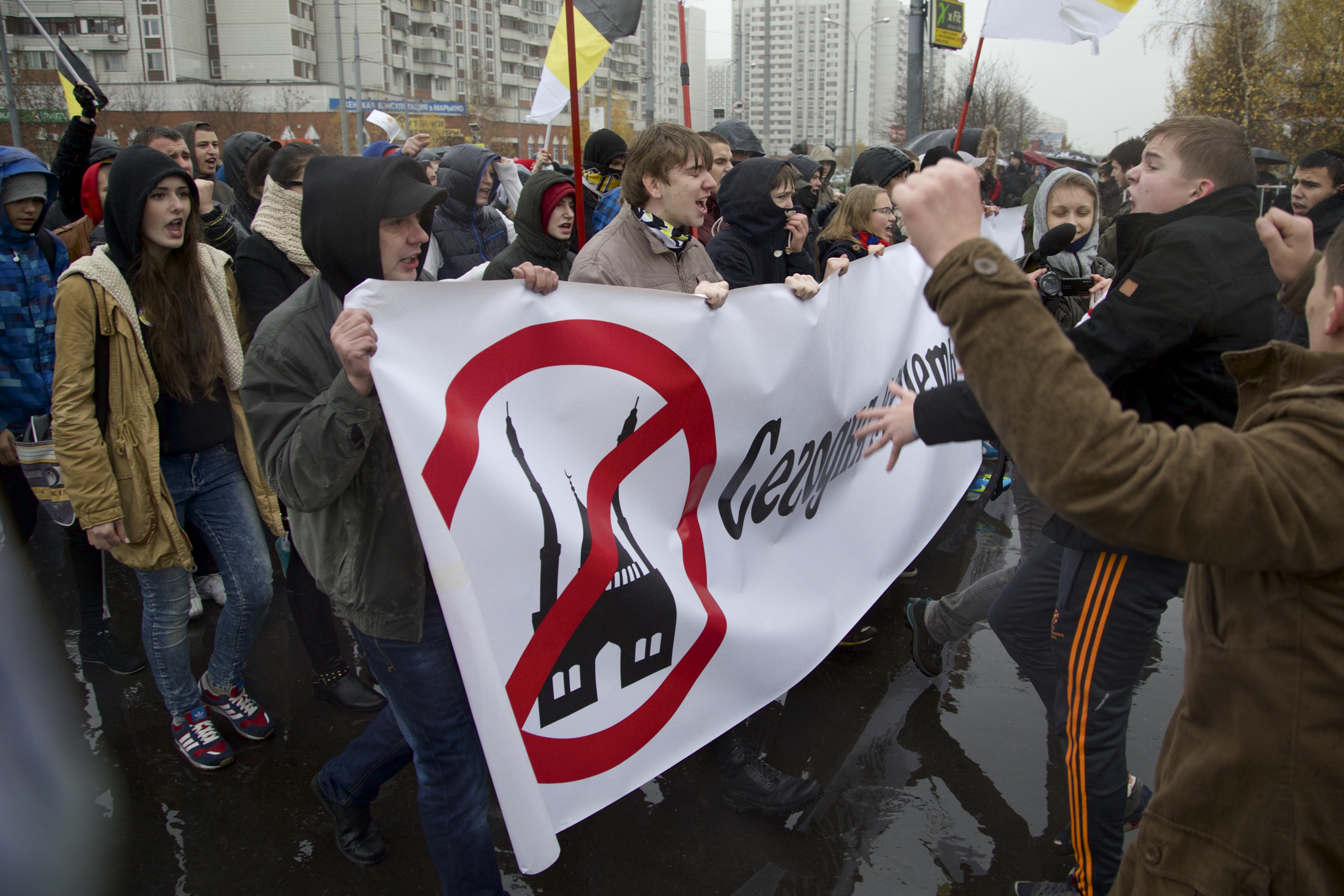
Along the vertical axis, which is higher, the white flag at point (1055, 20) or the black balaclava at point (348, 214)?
the white flag at point (1055, 20)

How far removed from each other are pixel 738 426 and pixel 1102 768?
1.33 metres

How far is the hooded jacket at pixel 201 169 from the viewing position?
224 inches

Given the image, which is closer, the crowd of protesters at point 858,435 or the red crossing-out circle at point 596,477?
the crowd of protesters at point 858,435

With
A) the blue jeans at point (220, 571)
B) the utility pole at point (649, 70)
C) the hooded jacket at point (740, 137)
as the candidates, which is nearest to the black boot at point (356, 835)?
the blue jeans at point (220, 571)

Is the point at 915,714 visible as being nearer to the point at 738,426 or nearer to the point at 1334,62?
the point at 738,426

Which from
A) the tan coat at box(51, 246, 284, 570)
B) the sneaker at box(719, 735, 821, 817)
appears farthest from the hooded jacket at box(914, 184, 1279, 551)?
the tan coat at box(51, 246, 284, 570)

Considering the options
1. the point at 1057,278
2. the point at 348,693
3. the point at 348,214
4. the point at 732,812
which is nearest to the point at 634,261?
the point at 348,214

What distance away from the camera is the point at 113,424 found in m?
2.90

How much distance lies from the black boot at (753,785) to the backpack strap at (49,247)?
3508 millimetres

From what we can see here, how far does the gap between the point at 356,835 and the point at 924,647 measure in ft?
7.07

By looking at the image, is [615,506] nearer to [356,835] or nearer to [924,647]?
[356,835]

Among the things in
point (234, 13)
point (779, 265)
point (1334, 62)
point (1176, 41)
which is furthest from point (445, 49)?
point (779, 265)

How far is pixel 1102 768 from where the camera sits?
2.33 metres

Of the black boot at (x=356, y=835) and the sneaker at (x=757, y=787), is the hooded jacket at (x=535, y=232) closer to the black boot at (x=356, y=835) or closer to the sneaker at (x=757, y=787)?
the sneaker at (x=757, y=787)
